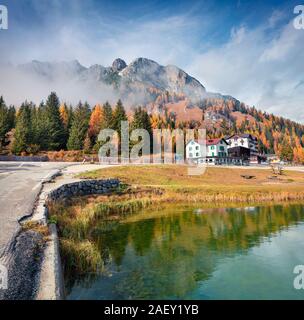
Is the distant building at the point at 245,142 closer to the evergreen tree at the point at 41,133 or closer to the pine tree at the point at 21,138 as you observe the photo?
the evergreen tree at the point at 41,133

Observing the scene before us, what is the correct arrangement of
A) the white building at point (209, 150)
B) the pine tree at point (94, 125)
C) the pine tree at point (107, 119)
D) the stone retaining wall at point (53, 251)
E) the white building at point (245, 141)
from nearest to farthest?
the stone retaining wall at point (53, 251)
the pine tree at point (107, 119)
the pine tree at point (94, 125)
the white building at point (209, 150)
the white building at point (245, 141)

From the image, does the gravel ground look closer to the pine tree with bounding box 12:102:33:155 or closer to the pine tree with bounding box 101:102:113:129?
the pine tree with bounding box 12:102:33:155

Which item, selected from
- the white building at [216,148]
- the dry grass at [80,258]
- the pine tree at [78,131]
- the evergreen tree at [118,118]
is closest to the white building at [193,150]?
the white building at [216,148]

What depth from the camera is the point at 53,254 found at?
9.84 metres

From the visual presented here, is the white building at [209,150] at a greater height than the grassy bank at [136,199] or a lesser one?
greater

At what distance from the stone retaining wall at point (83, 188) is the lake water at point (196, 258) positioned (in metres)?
4.65

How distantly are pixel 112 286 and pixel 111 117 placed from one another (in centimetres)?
8016

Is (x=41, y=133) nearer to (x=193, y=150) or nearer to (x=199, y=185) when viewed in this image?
(x=193, y=150)

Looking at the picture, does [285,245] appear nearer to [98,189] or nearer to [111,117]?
[98,189]

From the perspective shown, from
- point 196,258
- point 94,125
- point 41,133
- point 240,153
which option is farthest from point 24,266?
point 240,153

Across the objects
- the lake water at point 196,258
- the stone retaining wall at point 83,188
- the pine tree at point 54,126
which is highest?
the pine tree at point 54,126

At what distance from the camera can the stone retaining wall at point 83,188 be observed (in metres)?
24.1

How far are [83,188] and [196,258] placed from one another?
18602 millimetres
